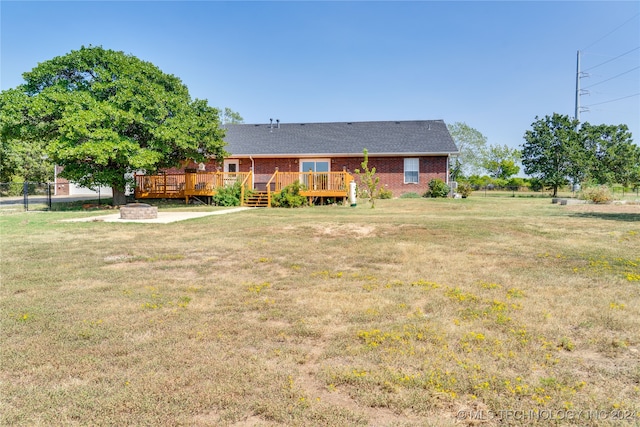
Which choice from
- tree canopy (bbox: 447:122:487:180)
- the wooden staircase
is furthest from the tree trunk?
tree canopy (bbox: 447:122:487:180)

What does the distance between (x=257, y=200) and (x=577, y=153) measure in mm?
23702

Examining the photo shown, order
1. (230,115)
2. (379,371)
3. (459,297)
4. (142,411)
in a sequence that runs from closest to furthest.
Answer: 1. (142,411)
2. (379,371)
3. (459,297)
4. (230,115)

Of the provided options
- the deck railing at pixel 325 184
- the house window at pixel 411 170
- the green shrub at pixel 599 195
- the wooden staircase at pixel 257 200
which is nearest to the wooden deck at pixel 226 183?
the deck railing at pixel 325 184

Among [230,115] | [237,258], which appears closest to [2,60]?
[237,258]

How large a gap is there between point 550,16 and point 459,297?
62.2 feet

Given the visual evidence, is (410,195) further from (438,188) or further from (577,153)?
(577,153)

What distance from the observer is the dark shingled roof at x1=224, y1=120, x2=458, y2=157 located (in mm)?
25172

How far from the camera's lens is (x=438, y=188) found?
79.2 ft

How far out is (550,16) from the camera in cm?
1753

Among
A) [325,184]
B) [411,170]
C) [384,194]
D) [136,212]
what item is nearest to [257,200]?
[325,184]

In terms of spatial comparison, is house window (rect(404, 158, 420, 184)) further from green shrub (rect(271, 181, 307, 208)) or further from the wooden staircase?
the wooden staircase

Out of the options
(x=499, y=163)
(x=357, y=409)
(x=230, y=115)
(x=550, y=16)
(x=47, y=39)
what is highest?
(x=230, y=115)

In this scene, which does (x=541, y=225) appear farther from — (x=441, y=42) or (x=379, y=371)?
(x=441, y=42)

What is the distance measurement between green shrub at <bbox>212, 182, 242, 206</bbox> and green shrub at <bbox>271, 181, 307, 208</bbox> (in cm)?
205
